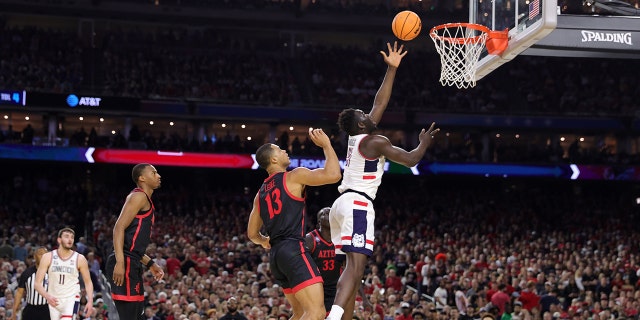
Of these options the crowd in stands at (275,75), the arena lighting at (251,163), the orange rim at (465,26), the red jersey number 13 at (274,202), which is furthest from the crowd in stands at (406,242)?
the red jersey number 13 at (274,202)

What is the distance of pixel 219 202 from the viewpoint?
98.0ft

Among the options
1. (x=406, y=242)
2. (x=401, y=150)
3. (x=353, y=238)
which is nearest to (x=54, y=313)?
(x=353, y=238)

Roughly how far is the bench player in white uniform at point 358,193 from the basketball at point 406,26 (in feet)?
5.52

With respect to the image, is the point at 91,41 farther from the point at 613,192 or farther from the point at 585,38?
the point at 585,38

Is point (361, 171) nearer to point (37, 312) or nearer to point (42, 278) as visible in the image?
point (42, 278)

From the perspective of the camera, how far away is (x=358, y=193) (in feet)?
26.2

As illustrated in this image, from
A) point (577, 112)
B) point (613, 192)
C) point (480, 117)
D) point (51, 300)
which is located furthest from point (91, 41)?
point (51, 300)

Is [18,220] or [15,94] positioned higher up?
[15,94]

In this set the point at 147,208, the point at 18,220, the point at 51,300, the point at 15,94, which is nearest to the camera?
the point at 147,208

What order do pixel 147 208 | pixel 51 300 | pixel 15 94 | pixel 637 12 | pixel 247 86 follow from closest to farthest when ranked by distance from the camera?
pixel 147 208
pixel 51 300
pixel 637 12
pixel 15 94
pixel 247 86

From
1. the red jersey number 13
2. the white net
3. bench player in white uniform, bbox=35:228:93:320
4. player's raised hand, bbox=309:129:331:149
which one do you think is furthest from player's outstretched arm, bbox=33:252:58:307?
the white net

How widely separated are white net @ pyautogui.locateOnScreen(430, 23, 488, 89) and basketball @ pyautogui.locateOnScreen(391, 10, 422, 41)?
65.0 inches

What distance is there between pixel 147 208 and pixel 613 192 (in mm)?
29112

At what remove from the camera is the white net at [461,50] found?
11.3 metres
